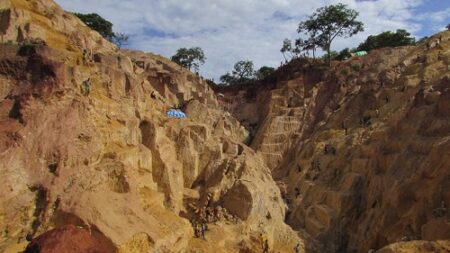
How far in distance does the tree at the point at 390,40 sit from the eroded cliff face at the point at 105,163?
44.4 metres

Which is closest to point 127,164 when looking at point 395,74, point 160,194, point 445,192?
point 160,194

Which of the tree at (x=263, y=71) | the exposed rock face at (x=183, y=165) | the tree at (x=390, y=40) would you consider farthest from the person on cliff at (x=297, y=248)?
the tree at (x=263, y=71)

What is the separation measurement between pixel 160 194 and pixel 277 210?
11.4 meters

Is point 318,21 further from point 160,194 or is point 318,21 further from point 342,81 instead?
point 160,194

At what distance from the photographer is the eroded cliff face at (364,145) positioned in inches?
1198

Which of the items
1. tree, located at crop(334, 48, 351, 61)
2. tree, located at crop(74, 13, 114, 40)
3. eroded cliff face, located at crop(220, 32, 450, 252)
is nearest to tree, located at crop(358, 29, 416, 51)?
tree, located at crop(334, 48, 351, 61)

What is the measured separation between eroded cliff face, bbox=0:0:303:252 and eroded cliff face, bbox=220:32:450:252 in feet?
15.8

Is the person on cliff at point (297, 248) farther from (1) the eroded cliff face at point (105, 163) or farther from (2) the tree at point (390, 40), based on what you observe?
(2) the tree at point (390, 40)

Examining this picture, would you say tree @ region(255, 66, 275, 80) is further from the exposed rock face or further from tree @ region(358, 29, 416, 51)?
the exposed rock face

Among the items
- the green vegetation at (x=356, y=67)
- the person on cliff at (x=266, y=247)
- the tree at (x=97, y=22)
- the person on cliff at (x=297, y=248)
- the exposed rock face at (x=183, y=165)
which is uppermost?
the tree at (x=97, y=22)

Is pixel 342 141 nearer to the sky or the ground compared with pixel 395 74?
nearer to the ground

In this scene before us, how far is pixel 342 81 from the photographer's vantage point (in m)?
60.9

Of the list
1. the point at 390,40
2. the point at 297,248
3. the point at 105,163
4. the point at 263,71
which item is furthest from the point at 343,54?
the point at 105,163

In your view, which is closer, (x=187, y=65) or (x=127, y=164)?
(x=127, y=164)
